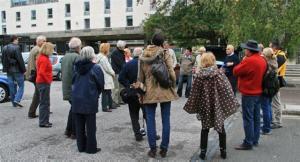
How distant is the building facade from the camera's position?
6581 centimetres

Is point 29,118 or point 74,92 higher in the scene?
point 74,92

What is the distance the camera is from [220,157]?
22.5 ft

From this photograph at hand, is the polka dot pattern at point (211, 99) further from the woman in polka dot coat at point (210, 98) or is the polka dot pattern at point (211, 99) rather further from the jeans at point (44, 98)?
the jeans at point (44, 98)

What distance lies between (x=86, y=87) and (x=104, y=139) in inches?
59.0

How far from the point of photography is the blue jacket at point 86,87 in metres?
6.71

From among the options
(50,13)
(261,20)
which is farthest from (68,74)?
(50,13)

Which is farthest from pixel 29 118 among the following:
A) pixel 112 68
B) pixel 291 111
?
pixel 291 111

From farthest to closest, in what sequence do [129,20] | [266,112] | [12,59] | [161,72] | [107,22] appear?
[107,22], [129,20], [12,59], [266,112], [161,72]

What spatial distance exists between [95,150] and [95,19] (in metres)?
69.8

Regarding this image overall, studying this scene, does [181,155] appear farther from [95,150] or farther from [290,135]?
[290,135]

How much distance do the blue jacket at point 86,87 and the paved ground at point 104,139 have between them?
29.5 inches

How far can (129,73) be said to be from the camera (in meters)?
7.56

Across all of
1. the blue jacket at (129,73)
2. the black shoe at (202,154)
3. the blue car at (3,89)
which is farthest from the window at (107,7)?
the black shoe at (202,154)

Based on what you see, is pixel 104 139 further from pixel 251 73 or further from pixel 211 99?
pixel 251 73
